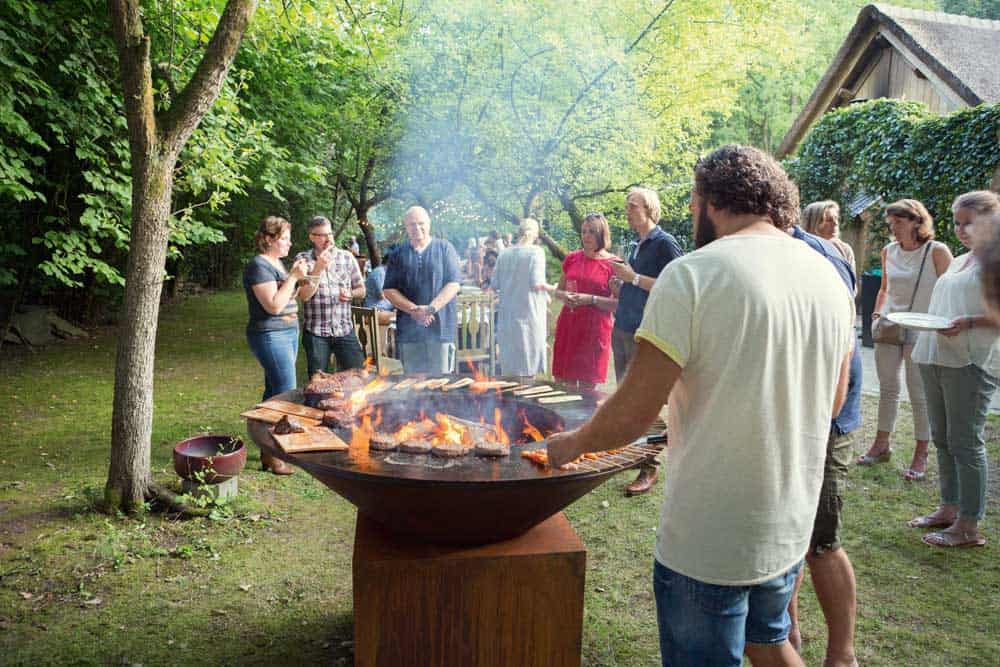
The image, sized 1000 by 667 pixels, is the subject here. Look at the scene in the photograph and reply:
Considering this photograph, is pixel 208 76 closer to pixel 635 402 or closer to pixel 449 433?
pixel 449 433

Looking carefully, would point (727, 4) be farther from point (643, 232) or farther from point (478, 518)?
point (478, 518)

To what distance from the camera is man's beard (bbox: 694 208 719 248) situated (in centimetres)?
198

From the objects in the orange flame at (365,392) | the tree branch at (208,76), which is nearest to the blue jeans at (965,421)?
the orange flame at (365,392)

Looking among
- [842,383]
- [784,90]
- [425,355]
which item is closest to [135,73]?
[425,355]

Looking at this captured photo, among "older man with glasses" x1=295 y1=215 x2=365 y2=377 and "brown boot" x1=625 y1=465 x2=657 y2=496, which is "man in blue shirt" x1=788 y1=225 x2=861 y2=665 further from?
"older man with glasses" x1=295 y1=215 x2=365 y2=377

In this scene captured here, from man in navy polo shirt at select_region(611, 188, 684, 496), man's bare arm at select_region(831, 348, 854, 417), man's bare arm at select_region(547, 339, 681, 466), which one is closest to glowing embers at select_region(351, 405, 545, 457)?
man's bare arm at select_region(547, 339, 681, 466)

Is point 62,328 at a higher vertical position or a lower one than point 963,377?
lower

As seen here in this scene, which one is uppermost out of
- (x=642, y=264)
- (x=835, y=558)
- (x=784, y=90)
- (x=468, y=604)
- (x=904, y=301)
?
(x=784, y=90)

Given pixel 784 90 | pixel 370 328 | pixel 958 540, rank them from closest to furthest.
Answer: pixel 958 540
pixel 370 328
pixel 784 90

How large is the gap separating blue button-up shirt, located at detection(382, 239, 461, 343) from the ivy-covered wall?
8.23 metres

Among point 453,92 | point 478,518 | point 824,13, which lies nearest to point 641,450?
point 478,518

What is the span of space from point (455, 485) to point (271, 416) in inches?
48.1

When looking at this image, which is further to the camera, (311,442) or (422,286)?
(422,286)

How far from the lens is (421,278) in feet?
18.3
